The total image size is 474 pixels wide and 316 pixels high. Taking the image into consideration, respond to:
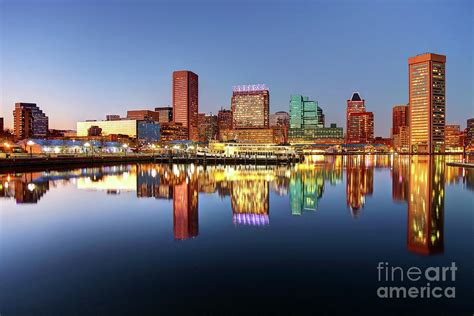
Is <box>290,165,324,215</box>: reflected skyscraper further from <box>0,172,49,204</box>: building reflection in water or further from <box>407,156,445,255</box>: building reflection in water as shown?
<box>0,172,49,204</box>: building reflection in water

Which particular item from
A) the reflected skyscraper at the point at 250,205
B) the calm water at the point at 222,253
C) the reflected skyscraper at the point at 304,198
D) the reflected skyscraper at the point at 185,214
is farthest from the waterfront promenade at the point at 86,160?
the reflected skyscraper at the point at 304,198

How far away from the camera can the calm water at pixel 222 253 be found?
9.41m

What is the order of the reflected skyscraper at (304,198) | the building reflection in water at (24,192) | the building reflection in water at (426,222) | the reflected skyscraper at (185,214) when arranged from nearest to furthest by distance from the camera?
1. the building reflection in water at (426,222)
2. the reflected skyscraper at (185,214)
3. the reflected skyscraper at (304,198)
4. the building reflection in water at (24,192)

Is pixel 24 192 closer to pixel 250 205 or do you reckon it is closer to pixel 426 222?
pixel 250 205

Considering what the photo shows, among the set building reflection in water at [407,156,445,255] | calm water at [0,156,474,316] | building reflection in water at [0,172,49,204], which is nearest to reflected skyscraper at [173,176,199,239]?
calm water at [0,156,474,316]

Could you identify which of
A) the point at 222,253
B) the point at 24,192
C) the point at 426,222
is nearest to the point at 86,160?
the point at 24,192

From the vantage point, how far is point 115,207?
25562 mm

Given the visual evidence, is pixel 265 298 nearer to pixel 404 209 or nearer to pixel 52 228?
pixel 52 228

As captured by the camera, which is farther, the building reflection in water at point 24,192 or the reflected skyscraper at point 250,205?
the building reflection in water at point 24,192

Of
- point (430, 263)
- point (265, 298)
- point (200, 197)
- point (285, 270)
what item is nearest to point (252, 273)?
point (285, 270)

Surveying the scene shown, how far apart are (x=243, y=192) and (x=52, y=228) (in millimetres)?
18743

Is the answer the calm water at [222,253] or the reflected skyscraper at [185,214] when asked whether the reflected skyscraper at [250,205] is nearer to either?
the calm water at [222,253]

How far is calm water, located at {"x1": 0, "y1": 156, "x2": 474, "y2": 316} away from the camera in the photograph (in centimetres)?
941

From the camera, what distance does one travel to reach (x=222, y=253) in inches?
546
